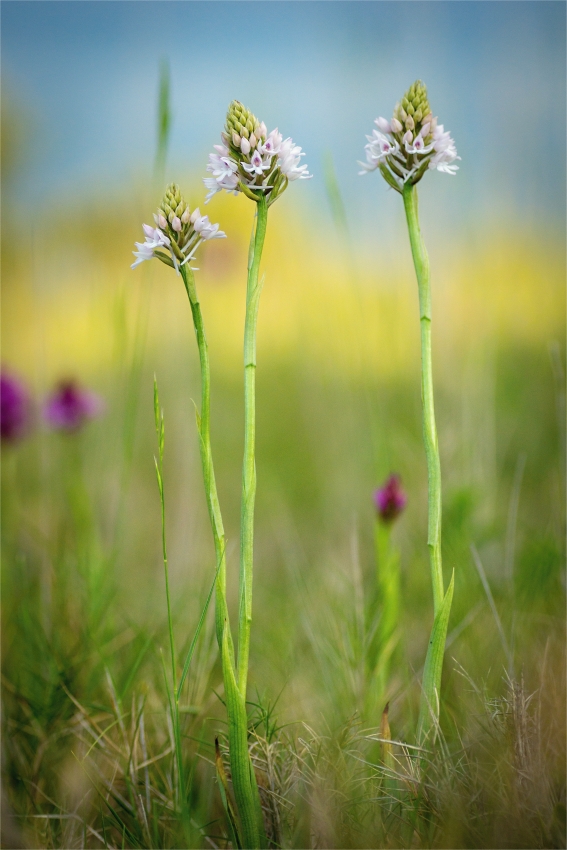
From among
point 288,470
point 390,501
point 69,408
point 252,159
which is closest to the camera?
point 252,159

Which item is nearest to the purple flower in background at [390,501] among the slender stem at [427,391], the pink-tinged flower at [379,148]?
the slender stem at [427,391]

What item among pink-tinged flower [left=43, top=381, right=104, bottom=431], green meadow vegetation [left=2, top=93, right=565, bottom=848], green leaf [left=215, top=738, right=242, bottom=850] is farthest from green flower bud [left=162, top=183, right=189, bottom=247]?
pink-tinged flower [left=43, top=381, right=104, bottom=431]

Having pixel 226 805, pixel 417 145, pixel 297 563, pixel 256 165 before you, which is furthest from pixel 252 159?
pixel 297 563

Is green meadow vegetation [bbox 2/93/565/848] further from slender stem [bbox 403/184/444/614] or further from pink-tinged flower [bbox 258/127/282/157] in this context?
pink-tinged flower [bbox 258/127/282/157]

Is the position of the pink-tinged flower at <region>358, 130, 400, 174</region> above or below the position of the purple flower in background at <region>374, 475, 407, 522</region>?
above

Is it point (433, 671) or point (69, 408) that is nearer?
point (433, 671)

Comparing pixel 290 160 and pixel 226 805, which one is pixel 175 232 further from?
pixel 226 805
